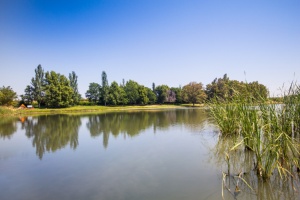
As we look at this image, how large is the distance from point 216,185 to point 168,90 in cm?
7747

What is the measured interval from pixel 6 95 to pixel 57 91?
11257 millimetres

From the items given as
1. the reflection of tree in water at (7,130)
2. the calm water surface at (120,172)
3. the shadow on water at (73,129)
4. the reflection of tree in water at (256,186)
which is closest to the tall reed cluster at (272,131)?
the reflection of tree in water at (256,186)

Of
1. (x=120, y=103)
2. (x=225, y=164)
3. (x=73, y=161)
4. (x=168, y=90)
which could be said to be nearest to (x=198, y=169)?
(x=225, y=164)

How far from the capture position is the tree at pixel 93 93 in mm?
74250

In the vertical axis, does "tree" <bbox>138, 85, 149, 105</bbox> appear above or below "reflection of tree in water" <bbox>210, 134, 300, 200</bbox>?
above

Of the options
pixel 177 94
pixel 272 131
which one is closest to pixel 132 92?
pixel 177 94

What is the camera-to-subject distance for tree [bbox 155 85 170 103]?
266 feet

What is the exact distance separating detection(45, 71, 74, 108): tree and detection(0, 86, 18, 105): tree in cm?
781

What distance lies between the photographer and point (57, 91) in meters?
56.0

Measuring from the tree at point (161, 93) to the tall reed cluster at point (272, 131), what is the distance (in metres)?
73.2

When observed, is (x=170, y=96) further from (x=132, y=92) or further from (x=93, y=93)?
(x=93, y=93)

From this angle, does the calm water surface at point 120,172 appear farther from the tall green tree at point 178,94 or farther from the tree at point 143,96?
the tall green tree at point 178,94

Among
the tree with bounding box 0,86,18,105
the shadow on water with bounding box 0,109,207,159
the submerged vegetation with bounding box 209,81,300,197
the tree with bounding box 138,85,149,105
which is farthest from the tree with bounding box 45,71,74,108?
the submerged vegetation with bounding box 209,81,300,197

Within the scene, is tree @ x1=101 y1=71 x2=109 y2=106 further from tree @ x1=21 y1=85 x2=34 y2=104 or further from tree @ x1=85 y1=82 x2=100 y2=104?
tree @ x1=21 y1=85 x2=34 y2=104
